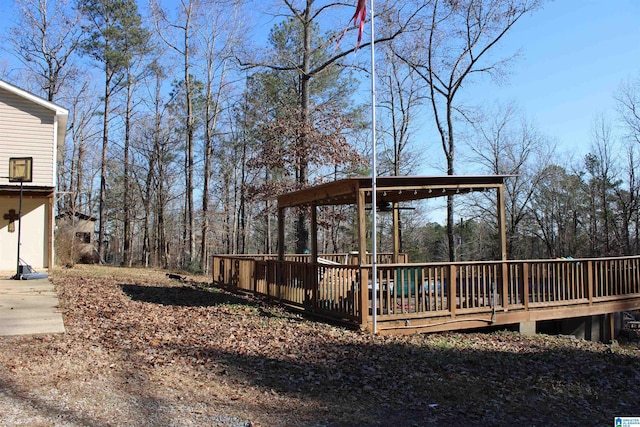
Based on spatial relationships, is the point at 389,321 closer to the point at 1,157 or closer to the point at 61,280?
the point at 61,280

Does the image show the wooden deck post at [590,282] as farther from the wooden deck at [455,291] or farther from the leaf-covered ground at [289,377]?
the leaf-covered ground at [289,377]

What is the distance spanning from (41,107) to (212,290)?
27.2 feet

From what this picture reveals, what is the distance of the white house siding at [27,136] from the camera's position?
50.8ft

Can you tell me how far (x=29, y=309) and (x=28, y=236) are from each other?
27.2 ft

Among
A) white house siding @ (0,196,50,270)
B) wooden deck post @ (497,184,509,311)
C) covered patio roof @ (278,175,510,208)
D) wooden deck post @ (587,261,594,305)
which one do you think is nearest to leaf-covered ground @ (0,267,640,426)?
wooden deck post @ (497,184,509,311)

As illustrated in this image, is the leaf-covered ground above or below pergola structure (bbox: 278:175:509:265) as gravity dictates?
below

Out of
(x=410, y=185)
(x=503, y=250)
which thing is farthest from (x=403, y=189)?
(x=503, y=250)

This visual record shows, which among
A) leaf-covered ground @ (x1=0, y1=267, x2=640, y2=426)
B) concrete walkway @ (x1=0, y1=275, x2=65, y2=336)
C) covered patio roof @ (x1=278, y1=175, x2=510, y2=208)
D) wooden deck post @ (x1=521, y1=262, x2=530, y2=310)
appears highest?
covered patio roof @ (x1=278, y1=175, x2=510, y2=208)

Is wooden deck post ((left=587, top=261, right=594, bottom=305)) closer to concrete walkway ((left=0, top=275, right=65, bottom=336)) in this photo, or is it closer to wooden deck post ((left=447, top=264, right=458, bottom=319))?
wooden deck post ((left=447, top=264, right=458, bottom=319))

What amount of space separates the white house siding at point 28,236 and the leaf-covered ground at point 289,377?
821 centimetres

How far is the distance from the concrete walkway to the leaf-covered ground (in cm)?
35

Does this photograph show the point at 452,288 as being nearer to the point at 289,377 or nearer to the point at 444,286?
the point at 444,286

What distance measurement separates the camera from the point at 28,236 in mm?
16109

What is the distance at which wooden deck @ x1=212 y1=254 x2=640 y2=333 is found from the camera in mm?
8766
